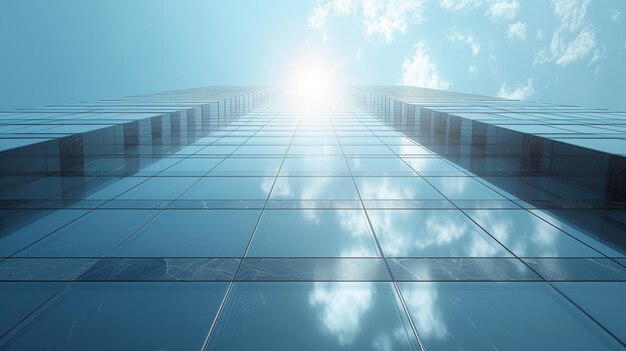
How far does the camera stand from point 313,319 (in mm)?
5812

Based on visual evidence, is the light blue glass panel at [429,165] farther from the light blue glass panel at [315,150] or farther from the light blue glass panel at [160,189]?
the light blue glass panel at [160,189]

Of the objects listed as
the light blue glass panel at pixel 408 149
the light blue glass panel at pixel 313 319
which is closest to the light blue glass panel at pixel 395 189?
the light blue glass panel at pixel 408 149

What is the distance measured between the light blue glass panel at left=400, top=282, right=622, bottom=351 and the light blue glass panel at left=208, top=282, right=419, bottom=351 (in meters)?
0.36

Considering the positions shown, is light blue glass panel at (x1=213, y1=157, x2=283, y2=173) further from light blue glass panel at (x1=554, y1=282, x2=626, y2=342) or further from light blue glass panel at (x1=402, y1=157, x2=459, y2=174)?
light blue glass panel at (x1=554, y1=282, x2=626, y2=342)

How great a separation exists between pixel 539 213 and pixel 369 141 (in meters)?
11.5

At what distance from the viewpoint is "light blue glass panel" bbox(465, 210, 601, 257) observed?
7812 millimetres

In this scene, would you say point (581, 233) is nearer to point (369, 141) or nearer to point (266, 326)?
point (266, 326)

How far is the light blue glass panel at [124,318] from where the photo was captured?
526 centimetres

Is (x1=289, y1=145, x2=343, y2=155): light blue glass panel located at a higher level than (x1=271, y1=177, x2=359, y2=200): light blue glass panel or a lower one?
higher

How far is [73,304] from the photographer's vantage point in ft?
20.0

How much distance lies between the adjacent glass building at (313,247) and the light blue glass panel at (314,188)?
0.08 m

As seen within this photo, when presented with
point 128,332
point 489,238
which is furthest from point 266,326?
point 489,238

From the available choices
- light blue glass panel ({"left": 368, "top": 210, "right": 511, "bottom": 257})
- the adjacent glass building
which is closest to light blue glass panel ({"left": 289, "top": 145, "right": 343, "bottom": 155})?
the adjacent glass building

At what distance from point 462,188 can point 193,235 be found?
292 inches
